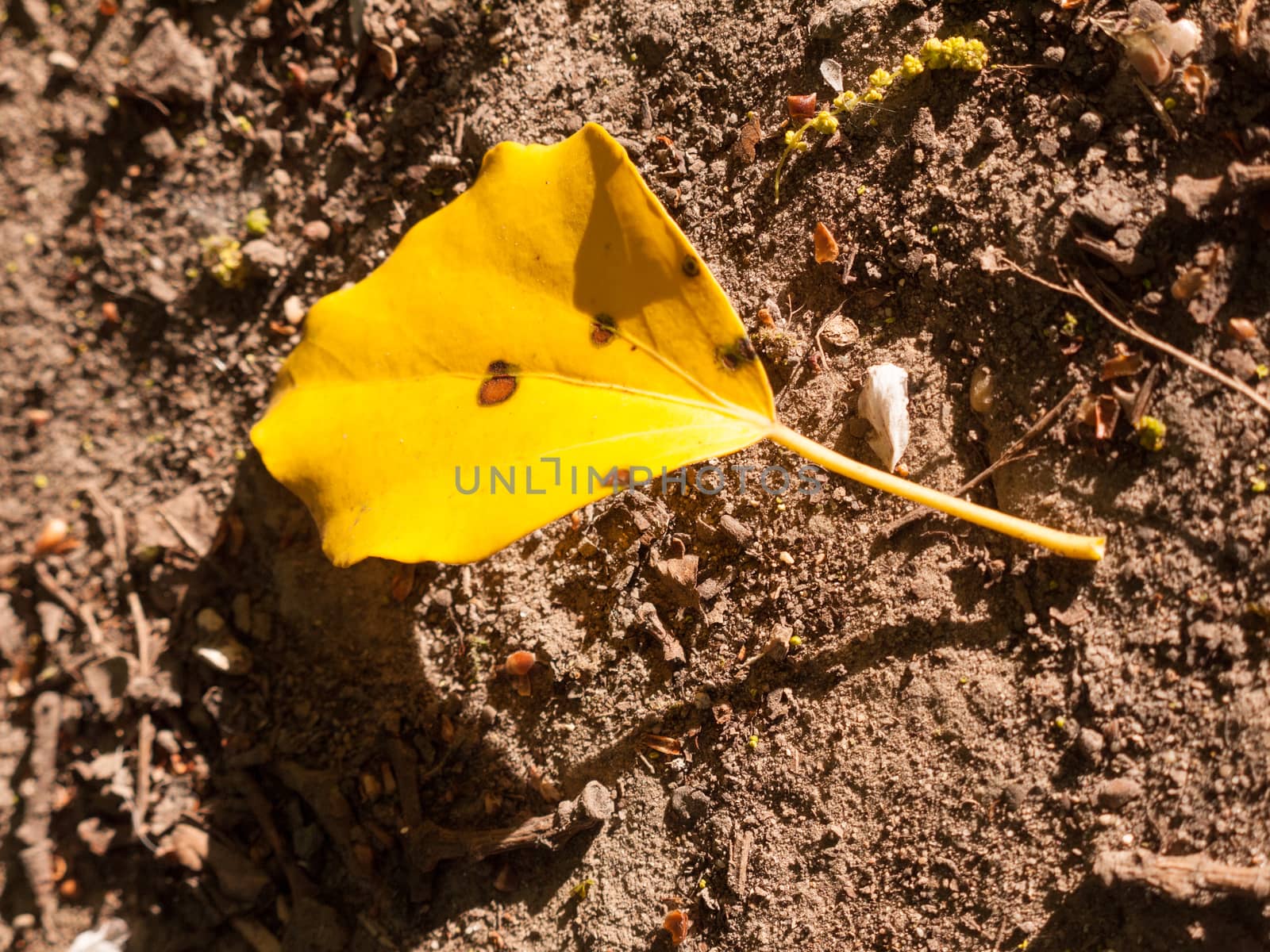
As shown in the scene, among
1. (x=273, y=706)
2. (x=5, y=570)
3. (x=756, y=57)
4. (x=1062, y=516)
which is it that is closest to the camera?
(x=1062, y=516)

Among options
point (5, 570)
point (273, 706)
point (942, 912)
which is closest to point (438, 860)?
point (273, 706)

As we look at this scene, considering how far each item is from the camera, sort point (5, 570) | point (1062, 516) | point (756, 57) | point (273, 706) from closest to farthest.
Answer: point (1062, 516)
point (756, 57)
point (273, 706)
point (5, 570)

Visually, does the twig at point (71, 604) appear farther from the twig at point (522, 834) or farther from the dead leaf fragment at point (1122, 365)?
the dead leaf fragment at point (1122, 365)

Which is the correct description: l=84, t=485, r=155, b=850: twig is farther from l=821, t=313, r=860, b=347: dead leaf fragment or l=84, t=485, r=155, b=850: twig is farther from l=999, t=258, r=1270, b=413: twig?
l=999, t=258, r=1270, b=413: twig

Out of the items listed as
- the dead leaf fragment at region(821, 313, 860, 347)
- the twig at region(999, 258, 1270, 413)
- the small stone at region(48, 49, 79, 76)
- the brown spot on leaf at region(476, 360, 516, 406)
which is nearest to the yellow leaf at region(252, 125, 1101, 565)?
the brown spot on leaf at region(476, 360, 516, 406)

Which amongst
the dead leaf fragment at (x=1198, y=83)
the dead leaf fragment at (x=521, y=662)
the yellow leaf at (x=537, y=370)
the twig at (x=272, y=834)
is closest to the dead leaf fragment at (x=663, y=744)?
the dead leaf fragment at (x=521, y=662)

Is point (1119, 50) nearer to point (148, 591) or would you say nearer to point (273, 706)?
point (273, 706)

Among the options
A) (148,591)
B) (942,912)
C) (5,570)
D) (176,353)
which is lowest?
(942,912)
